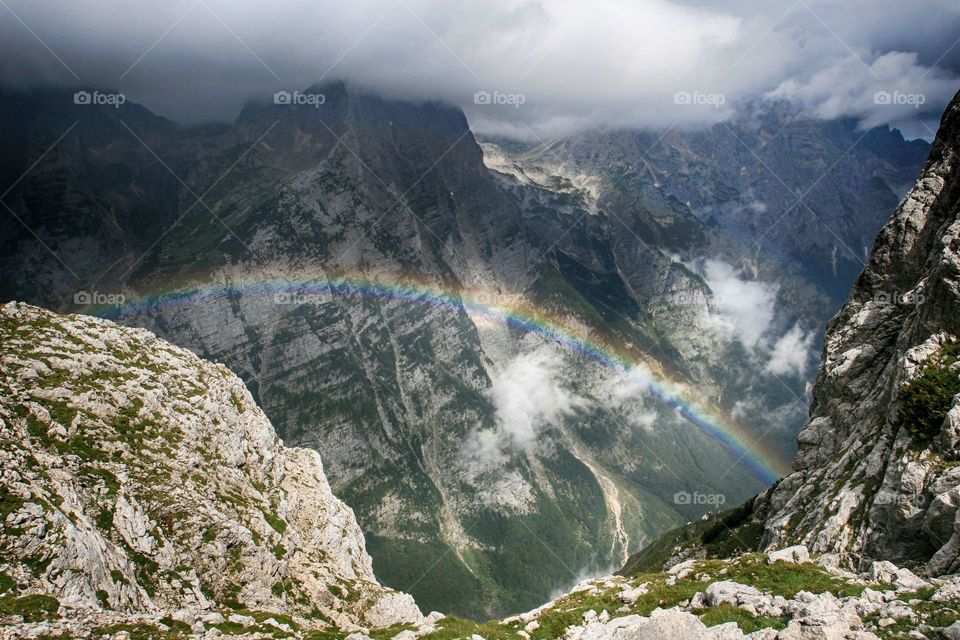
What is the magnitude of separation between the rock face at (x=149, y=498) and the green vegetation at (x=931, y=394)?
50900 millimetres

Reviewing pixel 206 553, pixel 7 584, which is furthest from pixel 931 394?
pixel 206 553

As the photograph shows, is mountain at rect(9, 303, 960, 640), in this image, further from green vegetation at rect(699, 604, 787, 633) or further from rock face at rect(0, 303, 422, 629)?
rock face at rect(0, 303, 422, 629)

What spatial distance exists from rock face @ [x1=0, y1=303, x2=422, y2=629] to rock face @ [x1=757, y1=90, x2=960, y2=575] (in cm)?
4341

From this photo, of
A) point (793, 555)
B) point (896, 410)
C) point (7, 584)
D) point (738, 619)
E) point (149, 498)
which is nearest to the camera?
point (738, 619)

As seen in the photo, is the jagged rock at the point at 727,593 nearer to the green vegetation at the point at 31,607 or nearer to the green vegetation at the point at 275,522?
the green vegetation at the point at 31,607

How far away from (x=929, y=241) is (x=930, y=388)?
3051 cm

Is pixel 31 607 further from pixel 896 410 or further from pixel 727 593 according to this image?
pixel 896 410

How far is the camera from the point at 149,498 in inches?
2427

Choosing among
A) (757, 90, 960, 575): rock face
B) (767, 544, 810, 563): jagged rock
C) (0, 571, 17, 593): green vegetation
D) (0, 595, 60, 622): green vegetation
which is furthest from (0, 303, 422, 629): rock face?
(757, 90, 960, 575): rock face

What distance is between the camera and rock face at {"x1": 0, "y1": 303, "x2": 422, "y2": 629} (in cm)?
4462

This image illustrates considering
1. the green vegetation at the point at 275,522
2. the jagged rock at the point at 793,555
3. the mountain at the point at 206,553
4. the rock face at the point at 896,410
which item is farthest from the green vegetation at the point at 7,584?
the rock face at the point at 896,410

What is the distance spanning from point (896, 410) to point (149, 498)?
75.5 meters

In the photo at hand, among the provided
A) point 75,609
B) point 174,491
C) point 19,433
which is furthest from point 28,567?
point 174,491

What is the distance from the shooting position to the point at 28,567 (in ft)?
134
